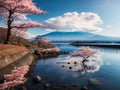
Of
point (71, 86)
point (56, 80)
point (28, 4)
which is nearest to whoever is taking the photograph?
point (71, 86)

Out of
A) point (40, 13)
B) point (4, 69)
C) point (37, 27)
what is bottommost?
point (4, 69)

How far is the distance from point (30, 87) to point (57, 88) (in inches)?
121

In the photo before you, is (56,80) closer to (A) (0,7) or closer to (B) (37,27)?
(B) (37,27)

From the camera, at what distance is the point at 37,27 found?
3359 cm

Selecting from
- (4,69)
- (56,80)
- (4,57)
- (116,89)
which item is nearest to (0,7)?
(4,57)

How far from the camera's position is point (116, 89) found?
24.9 meters

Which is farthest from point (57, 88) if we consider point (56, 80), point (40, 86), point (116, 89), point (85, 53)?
point (85, 53)

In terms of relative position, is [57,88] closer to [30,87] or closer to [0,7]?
[30,87]

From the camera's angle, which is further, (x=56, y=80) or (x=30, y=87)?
(x=56, y=80)

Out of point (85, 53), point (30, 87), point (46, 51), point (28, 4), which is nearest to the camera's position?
point (30, 87)

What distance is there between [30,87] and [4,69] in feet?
15.5

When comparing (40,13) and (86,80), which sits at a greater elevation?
(40,13)

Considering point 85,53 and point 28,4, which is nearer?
point 28,4

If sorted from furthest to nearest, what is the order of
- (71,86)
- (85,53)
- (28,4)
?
(85,53)
(28,4)
(71,86)
